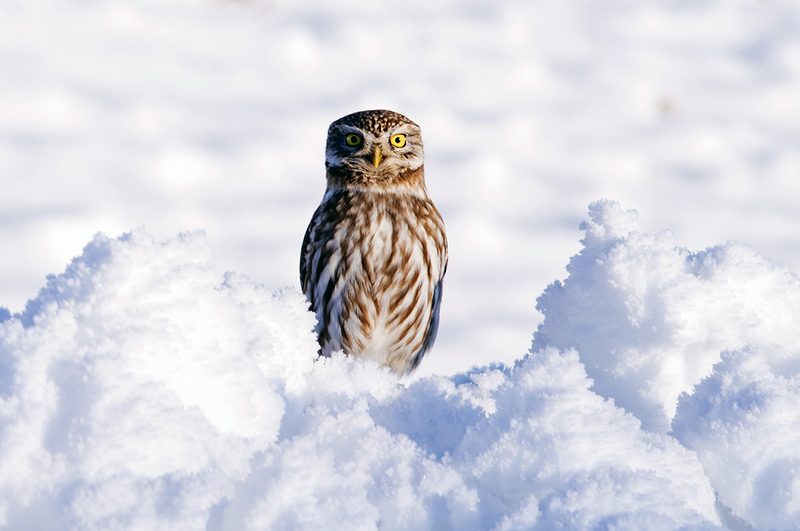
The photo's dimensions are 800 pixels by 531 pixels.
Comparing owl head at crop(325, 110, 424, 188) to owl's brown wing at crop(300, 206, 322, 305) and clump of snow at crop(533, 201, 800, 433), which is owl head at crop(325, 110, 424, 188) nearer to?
owl's brown wing at crop(300, 206, 322, 305)

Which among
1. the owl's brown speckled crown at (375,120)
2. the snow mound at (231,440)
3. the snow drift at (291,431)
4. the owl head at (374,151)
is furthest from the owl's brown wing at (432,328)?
the snow mound at (231,440)

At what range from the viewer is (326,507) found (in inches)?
41.3

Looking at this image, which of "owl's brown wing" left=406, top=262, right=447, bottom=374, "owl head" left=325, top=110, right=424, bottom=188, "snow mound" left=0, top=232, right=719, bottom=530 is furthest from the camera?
"owl's brown wing" left=406, top=262, right=447, bottom=374

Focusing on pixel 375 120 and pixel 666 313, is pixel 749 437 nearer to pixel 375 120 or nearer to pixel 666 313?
pixel 666 313

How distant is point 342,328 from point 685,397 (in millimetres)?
1915

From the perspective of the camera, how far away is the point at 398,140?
10.6 ft

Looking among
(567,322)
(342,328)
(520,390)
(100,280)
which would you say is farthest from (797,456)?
(342,328)

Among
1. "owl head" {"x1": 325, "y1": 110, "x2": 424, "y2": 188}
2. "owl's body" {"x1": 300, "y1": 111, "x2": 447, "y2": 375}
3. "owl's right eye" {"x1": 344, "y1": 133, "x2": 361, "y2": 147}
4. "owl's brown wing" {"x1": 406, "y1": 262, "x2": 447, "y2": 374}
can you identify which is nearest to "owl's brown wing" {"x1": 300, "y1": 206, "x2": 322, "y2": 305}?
"owl's body" {"x1": 300, "y1": 111, "x2": 447, "y2": 375}

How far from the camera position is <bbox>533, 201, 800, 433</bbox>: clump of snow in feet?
5.70

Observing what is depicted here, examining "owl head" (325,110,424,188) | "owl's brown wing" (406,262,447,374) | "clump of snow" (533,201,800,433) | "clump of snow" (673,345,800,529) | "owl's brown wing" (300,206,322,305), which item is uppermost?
"owl head" (325,110,424,188)

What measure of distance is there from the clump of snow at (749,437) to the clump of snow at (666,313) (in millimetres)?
275

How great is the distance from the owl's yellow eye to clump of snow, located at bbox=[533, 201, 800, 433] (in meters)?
1.54

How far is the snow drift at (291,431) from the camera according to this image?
1048 mm

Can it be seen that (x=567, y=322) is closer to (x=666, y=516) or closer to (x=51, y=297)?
(x=666, y=516)
